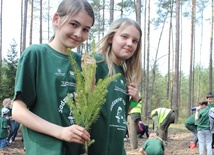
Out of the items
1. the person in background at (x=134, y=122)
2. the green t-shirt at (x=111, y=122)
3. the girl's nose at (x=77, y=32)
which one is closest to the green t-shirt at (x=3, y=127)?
the person in background at (x=134, y=122)

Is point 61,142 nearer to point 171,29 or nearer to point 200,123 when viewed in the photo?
point 200,123

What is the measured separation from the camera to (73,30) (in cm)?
143

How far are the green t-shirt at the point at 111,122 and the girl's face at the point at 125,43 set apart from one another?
4.0 inches

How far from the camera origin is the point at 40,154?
4.31 feet

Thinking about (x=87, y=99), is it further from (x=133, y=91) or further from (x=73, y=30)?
(x=133, y=91)

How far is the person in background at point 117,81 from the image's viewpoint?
163 cm

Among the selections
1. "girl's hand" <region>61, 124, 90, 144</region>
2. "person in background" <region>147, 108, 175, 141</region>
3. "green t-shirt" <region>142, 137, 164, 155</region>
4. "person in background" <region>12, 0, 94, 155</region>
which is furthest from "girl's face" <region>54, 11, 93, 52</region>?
"person in background" <region>147, 108, 175, 141</region>

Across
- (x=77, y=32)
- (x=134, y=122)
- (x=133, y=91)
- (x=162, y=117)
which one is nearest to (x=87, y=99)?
(x=77, y=32)

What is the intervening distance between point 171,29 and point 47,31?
12837 millimetres

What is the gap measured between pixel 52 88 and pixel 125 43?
626 mm

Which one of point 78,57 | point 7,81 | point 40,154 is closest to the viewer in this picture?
point 40,154

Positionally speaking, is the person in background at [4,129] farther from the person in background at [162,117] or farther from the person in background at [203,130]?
the person in background at [203,130]

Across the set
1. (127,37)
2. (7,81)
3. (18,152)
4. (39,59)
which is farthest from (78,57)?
(7,81)

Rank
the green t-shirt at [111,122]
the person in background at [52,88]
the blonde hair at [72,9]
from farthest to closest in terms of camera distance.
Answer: the green t-shirt at [111,122], the blonde hair at [72,9], the person in background at [52,88]
